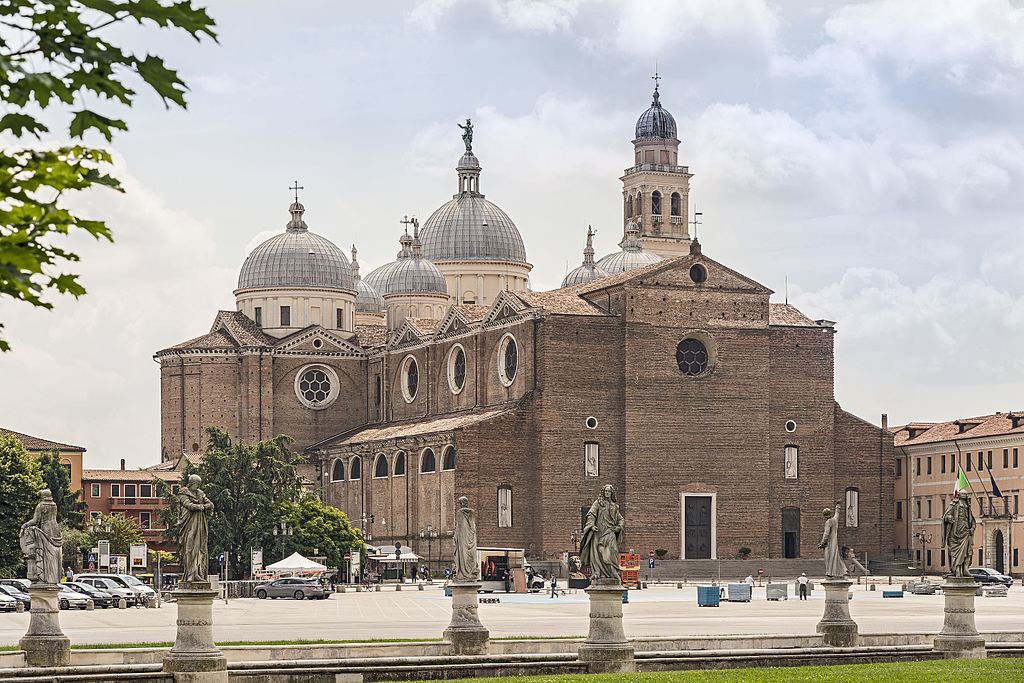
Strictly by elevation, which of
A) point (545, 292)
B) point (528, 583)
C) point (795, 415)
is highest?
point (545, 292)

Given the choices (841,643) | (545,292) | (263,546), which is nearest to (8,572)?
(263,546)

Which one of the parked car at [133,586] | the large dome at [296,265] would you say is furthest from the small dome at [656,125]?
the parked car at [133,586]

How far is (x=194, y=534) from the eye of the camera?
2647 cm

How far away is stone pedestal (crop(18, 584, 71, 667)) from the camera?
28.0 meters

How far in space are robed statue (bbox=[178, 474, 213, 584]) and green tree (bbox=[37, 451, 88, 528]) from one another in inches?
2114

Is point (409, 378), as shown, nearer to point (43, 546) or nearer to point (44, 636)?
point (43, 546)

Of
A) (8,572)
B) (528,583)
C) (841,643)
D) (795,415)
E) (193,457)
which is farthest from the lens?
(193,457)

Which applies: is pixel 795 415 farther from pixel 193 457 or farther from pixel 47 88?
pixel 47 88

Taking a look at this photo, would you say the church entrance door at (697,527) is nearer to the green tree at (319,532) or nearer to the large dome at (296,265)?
the green tree at (319,532)

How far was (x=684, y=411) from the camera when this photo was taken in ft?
283

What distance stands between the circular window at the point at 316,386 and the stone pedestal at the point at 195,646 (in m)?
75.5

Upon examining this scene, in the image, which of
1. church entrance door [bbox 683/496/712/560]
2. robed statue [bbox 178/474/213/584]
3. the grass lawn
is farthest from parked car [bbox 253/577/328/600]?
the grass lawn

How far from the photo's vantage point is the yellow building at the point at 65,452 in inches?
3472

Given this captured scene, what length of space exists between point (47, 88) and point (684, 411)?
255 feet
